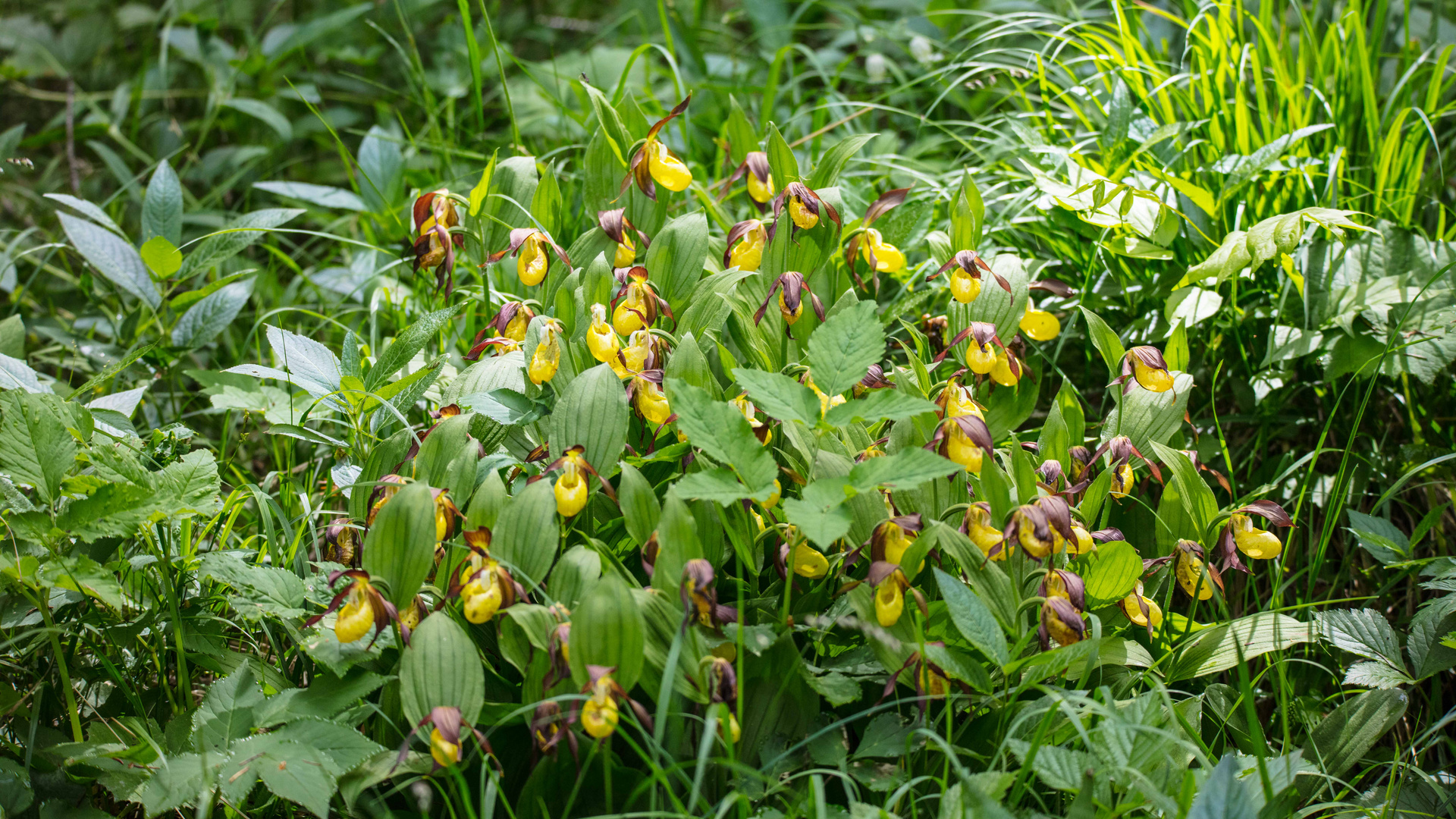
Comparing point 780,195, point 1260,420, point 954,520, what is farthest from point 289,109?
point 1260,420

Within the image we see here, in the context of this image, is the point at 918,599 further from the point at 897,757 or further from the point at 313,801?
the point at 313,801

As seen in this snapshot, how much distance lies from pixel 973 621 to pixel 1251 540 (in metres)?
0.43

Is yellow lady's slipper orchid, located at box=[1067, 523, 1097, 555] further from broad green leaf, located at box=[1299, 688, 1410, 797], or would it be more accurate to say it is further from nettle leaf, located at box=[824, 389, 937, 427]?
broad green leaf, located at box=[1299, 688, 1410, 797]

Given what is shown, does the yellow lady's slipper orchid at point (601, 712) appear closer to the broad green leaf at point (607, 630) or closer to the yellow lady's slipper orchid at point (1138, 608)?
the broad green leaf at point (607, 630)

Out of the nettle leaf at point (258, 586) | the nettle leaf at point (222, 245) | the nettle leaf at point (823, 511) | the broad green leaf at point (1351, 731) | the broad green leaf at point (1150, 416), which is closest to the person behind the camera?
the nettle leaf at point (823, 511)

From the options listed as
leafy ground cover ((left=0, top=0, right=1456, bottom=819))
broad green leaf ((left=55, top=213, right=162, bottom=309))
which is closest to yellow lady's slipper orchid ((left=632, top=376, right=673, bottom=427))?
leafy ground cover ((left=0, top=0, right=1456, bottom=819))

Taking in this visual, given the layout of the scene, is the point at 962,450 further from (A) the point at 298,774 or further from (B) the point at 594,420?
(A) the point at 298,774

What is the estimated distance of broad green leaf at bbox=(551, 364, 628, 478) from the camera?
111 centimetres

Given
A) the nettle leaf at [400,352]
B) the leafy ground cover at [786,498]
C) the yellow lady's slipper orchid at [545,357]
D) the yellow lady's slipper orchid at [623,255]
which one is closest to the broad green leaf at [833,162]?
the leafy ground cover at [786,498]

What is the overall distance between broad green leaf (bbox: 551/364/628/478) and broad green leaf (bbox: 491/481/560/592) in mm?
97

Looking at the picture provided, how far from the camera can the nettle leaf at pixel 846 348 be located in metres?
0.99

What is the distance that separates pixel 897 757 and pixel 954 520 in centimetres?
30

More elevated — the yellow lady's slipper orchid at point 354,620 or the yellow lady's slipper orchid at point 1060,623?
the yellow lady's slipper orchid at point 354,620

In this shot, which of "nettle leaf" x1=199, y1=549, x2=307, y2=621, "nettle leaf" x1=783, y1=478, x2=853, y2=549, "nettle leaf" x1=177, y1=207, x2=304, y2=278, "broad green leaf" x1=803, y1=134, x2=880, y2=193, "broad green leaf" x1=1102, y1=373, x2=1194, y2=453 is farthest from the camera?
"nettle leaf" x1=177, y1=207, x2=304, y2=278
